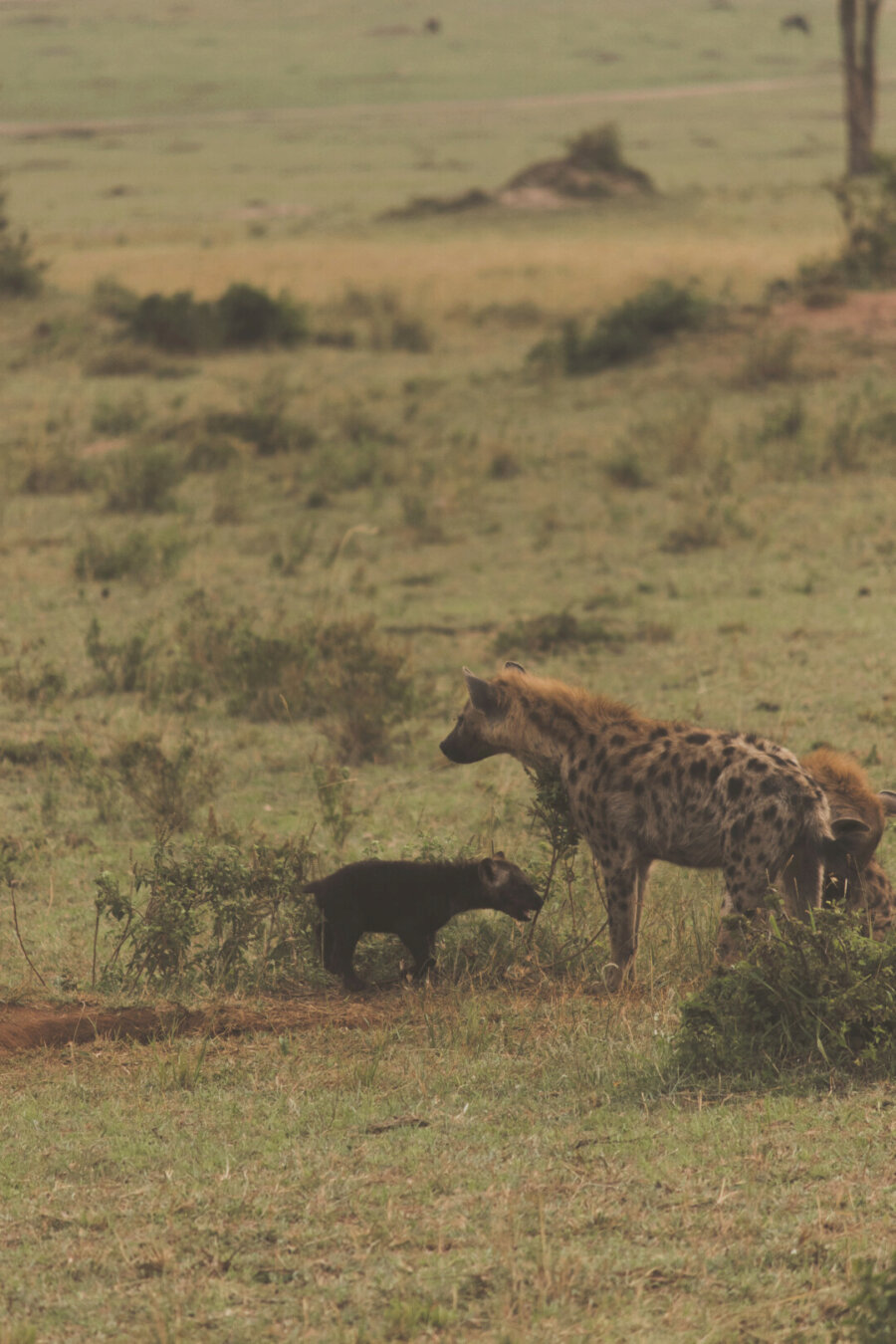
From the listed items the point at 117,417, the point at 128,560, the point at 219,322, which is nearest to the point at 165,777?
the point at 128,560

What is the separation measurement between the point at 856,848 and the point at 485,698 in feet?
4.72

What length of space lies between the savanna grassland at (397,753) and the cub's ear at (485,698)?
0.47 meters

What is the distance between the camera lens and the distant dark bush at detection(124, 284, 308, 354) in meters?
23.5

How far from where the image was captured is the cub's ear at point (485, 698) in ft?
21.2

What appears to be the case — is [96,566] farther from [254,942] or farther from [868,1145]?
[868,1145]

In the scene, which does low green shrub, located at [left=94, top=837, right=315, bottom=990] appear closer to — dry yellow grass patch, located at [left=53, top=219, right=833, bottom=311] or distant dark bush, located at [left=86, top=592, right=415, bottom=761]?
distant dark bush, located at [left=86, top=592, right=415, bottom=761]

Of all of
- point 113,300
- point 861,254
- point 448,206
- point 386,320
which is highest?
point 448,206

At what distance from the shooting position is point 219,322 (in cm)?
2355

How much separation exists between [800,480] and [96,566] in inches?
238

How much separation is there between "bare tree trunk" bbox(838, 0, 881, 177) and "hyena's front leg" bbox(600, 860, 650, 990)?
2583cm

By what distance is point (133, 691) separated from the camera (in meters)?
10.6

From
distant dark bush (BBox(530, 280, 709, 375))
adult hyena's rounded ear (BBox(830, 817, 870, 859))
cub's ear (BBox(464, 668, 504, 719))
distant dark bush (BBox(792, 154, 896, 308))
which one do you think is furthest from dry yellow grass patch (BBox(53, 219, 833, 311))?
adult hyena's rounded ear (BBox(830, 817, 870, 859))

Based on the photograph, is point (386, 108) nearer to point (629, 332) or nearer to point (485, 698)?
point (629, 332)

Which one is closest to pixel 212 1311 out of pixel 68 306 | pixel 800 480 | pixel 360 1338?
pixel 360 1338
